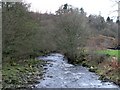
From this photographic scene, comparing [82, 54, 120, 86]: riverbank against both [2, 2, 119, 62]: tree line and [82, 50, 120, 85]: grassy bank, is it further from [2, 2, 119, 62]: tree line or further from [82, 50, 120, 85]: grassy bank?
[2, 2, 119, 62]: tree line

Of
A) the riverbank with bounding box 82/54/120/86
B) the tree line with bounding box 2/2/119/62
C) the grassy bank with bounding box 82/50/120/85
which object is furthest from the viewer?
the grassy bank with bounding box 82/50/120/85

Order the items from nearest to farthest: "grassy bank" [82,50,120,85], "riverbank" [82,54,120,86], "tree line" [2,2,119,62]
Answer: "tree line" [2,2,119,62]
"riverbank" [82,54,120,86]
"grassy bank" [82,50,120,85]

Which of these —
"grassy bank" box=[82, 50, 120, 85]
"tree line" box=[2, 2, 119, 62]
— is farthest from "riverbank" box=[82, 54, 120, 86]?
"tree line" box=[2, 2, 119, 62]

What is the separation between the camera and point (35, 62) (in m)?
27.6

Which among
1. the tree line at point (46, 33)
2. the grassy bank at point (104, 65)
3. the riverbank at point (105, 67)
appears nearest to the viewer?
the tree line at point (46, 33)

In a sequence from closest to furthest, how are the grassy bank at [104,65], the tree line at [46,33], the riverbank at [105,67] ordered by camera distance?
the tree line at [46,33]
the riverbank at [105,67]
the grassy bank at [104,65]

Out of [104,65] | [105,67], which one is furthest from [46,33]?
[105,67]

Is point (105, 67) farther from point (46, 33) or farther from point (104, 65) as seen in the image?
point (46, 33)

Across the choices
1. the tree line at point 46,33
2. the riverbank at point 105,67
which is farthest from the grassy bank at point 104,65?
the tree line at point 46,33

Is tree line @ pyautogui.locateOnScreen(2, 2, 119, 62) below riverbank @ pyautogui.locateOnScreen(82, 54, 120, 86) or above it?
above

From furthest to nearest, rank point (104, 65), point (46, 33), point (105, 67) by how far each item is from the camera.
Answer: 1. point (46, 33)
2. point (104, 65)
3. point (105, 67)

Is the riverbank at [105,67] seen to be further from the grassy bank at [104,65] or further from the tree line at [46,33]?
the tree line at [46,33]

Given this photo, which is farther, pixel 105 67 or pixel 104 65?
pixel 104 65

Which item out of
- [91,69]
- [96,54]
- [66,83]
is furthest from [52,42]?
[66,83]
